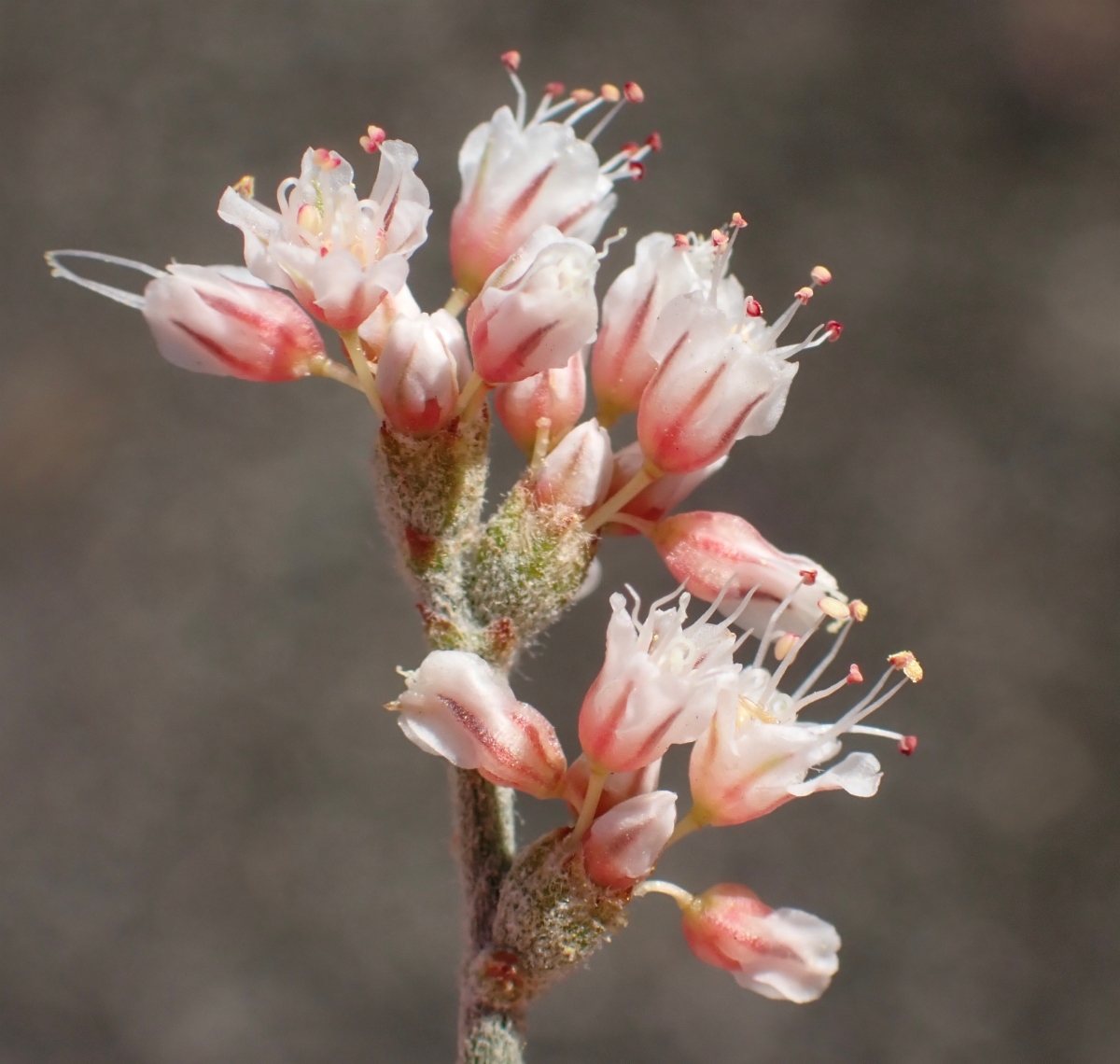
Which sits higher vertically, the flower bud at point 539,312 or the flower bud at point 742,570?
the flower bud at point 539,312

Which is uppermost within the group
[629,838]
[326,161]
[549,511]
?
[326,161]

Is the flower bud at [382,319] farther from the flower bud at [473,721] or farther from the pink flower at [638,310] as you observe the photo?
the flower bud at [473,721]

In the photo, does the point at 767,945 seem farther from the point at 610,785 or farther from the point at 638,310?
the point at 638,310

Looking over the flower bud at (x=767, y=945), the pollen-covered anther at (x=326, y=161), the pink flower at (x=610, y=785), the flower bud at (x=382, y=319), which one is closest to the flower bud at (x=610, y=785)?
the pink flower at (x=610, y=785)

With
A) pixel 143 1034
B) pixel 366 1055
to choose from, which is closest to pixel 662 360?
pixel 366 1055

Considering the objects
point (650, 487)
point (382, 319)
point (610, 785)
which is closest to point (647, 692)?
point (610, 785)

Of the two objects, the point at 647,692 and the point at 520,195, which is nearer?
the point at 647,692

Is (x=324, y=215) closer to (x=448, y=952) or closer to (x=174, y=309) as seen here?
(x=174, y=309)
